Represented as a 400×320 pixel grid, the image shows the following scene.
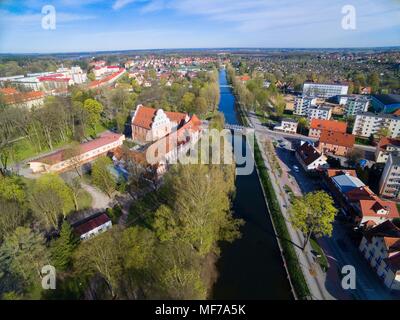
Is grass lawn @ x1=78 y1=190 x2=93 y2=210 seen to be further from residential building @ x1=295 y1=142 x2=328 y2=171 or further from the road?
residential building @ x1=295 y1=142 x2=328 y2=171

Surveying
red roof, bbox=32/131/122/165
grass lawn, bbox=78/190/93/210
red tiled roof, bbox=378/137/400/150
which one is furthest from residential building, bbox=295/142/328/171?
red roof, bbox=32/131/122/165

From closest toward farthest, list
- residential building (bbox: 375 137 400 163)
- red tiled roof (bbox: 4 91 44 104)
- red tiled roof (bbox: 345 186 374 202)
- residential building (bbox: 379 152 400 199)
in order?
1. red tiled roof (bbox: 345 186 374 202)
2. residential building (bbox: 379 152 400 199)
3. residential building (bbox: 375 137 400 163)
4. red tiled roof (bbox: 4 91 44 104)

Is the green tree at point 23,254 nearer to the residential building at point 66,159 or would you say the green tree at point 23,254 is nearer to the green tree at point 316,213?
the residential building at point 66,159

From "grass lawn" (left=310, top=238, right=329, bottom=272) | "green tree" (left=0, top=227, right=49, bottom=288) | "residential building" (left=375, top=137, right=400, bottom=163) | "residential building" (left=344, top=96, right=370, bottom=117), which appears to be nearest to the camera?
"green tree" (left=0, top=227, right=49, bottom=288)

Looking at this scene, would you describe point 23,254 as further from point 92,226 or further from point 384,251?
point 384,251

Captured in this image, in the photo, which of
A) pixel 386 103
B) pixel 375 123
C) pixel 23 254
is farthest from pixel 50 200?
pixel 386 103
